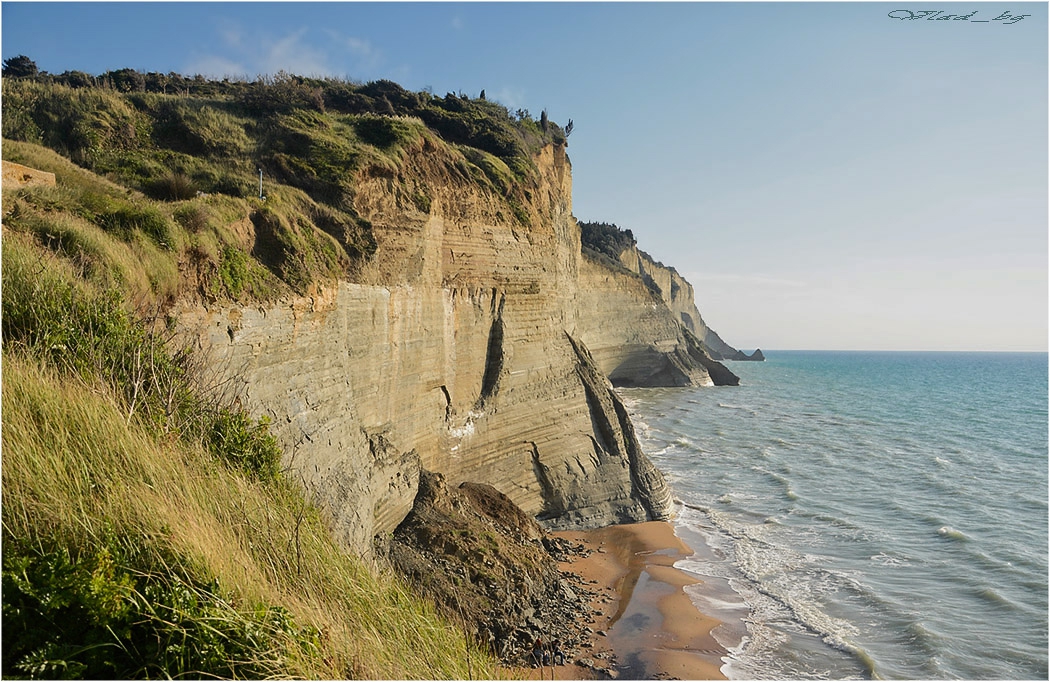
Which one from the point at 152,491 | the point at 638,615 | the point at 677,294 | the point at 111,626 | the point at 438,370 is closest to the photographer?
the point at 111,626

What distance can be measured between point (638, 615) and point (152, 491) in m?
11.5

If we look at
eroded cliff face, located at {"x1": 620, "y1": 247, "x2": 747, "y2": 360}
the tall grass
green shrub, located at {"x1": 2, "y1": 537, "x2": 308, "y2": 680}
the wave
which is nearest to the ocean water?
the wave

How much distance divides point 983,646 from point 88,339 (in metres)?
16.4

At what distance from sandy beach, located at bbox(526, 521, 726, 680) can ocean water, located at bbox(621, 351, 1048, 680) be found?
49 centimetres

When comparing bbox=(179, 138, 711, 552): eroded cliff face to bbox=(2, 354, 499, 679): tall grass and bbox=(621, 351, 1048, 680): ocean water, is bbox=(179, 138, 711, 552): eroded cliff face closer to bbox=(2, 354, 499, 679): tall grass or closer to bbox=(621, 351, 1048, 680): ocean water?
bbox=(2, 354, 499, 679): tall grass

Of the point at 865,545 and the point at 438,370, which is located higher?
the point at 438,370

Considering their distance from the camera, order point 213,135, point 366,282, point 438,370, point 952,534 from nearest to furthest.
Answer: point 366,282 < point 438,370 < point 213,135 < point 952,534

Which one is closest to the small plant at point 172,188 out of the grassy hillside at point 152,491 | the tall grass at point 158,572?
the grassy hillside at point 152,491

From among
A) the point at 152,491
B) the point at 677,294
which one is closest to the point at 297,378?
the point at 152,491

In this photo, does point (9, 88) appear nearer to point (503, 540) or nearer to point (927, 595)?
point (503, 540)

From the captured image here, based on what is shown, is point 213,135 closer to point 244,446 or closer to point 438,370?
point 438,370

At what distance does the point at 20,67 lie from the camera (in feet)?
79.1

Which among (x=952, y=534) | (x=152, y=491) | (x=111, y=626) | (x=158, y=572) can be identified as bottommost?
(x=952, y=534)

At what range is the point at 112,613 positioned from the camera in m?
3.39
